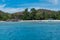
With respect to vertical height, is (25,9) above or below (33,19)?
above

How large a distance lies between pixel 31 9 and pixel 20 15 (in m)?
1.97

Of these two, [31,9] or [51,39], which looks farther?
[31,9]

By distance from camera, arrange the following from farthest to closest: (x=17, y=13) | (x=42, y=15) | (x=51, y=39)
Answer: (x=42, y=15), (x=17, y=13), (x=51, y=39)

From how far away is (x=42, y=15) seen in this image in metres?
23.1

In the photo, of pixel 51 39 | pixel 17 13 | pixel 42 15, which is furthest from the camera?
pixel 42 15

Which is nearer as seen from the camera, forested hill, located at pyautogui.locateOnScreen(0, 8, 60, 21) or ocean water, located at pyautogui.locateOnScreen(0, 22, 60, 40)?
ocean water, located at pyautogui.locateOnScreen(0, 22, 60, 40)

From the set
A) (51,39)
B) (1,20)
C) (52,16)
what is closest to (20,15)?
(1,20)

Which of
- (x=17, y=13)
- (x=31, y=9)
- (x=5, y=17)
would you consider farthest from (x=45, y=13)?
(x=5, y=17)

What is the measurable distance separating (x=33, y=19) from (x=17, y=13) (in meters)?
2.87

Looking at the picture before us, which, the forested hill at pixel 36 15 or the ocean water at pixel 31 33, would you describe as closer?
the ocean water at pixel 31 33

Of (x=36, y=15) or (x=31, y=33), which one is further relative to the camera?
(x=36, y=15)

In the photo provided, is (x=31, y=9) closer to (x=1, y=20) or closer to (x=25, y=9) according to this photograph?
(x=25, y=9)

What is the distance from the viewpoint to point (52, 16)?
23.1 meters

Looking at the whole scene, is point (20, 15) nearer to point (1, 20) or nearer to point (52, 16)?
point (1, 20)
